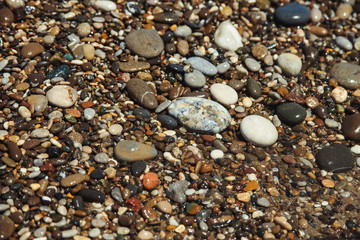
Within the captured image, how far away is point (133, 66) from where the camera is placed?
5746mm

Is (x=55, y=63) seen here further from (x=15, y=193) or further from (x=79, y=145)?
(x=15, y=193)

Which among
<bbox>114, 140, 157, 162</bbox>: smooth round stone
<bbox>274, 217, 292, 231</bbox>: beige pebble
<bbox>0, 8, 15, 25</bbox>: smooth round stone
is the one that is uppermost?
<bbox>0, 8, 15, 25</bbox>: smooth round stone

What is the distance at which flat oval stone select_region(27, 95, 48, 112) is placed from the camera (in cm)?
509

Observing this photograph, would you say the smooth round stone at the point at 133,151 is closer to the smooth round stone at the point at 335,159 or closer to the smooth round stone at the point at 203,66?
the smooth round stone at the point at 203,66

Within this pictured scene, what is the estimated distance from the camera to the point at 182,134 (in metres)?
5.23

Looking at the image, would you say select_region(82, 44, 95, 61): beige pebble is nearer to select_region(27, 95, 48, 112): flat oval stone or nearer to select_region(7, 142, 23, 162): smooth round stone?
select_region(27, 95, 48, 112): flat oval stone

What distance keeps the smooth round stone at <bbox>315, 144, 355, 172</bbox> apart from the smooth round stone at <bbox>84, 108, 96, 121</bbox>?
125 inches

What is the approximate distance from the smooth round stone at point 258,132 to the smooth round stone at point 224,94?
45 cm

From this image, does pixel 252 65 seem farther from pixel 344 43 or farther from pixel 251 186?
pixel 251 186

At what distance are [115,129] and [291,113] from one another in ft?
8.50

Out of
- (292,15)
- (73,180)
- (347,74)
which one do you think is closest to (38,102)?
(73,180)

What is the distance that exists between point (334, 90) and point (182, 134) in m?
2.69

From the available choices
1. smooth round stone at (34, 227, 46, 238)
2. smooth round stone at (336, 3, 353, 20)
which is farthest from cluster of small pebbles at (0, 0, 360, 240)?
smooth round stone at (336, 3, 353, 20)

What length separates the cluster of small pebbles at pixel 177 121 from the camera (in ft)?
14.4
